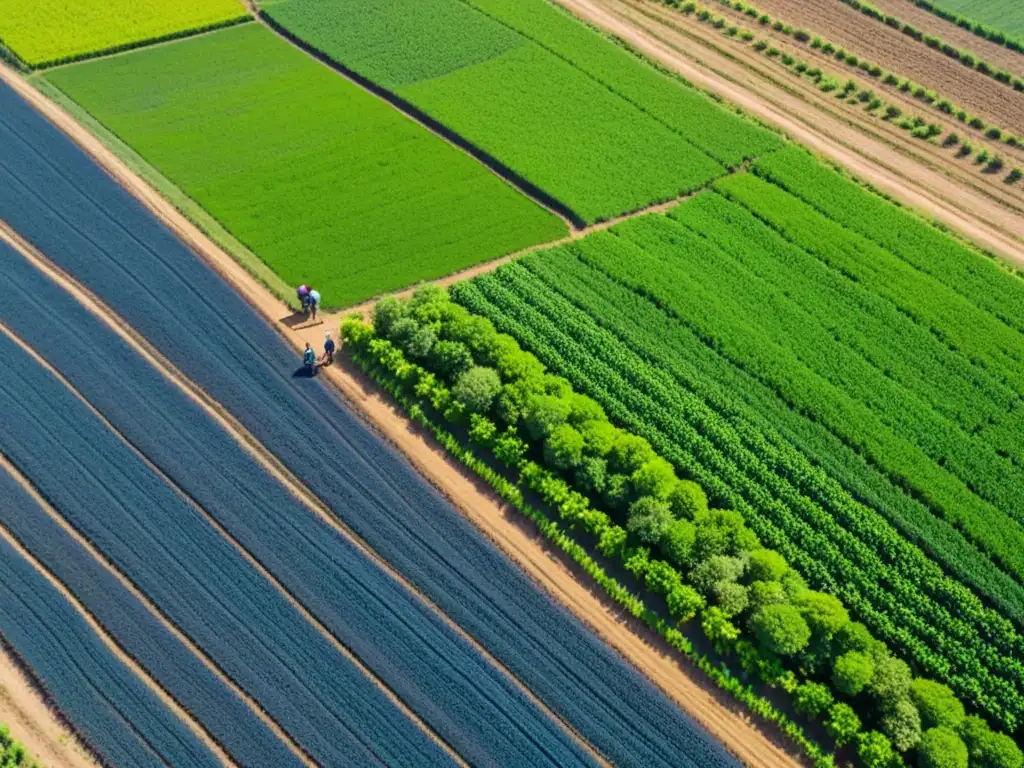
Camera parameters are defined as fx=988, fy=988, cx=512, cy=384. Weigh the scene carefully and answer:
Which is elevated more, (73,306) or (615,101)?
(615,101)

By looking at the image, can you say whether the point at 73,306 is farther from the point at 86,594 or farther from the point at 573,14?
the point at 573,14

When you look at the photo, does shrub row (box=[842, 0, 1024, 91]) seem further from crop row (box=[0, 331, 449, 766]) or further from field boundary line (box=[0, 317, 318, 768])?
field boundary line (box=[0, 317, 318, 768])

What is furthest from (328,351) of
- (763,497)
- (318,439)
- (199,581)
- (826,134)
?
(826,134)

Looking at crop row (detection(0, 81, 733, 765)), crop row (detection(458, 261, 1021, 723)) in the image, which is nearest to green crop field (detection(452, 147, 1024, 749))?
crop row (detection(458, 261, 1021, 723))

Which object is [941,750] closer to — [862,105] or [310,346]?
[310,346]

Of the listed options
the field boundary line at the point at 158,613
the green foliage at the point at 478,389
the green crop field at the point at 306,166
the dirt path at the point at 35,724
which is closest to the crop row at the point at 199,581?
the field boundary line at the point at 158,613

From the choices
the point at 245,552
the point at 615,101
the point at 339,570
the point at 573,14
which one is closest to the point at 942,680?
the point at 339,570

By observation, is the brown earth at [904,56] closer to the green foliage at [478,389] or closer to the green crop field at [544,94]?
the green crop field at [544,94]
